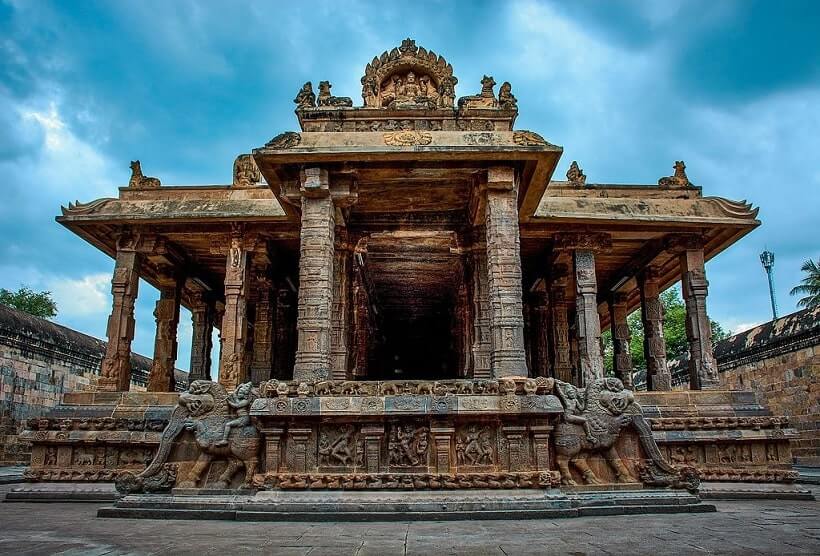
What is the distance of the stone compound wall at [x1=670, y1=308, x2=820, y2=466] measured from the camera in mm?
15961

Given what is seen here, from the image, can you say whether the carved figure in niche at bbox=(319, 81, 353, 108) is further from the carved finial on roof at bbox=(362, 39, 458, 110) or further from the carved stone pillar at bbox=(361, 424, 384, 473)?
the carved stone pillar at bbox=(361, 424, 384, 473)

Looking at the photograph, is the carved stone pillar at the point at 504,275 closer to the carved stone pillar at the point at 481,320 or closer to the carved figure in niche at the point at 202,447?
the carved stone pillar at the point at 481,320

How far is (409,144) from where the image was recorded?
9547 mm

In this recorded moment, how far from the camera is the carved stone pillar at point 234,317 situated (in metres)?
14.1

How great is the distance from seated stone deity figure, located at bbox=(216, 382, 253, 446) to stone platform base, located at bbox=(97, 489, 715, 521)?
0.82 meters

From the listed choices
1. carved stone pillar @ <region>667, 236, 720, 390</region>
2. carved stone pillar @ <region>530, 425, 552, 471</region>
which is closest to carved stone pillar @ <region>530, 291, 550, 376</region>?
carved stone pillar @ <region>667, 236, 720, 390</region>

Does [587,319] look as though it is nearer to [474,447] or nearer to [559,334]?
[559,334]

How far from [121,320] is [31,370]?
5.17 m

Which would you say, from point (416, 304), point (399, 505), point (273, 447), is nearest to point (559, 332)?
point (416, 304)

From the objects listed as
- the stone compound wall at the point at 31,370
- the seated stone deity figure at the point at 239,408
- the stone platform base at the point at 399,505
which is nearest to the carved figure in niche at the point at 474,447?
the stone platform base at the point at 399,505

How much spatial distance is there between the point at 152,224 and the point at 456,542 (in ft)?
39.5

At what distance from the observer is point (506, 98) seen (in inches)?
423

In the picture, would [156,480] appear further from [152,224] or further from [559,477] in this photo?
[152,224]

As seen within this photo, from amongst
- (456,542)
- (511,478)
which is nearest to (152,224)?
(511,478)
